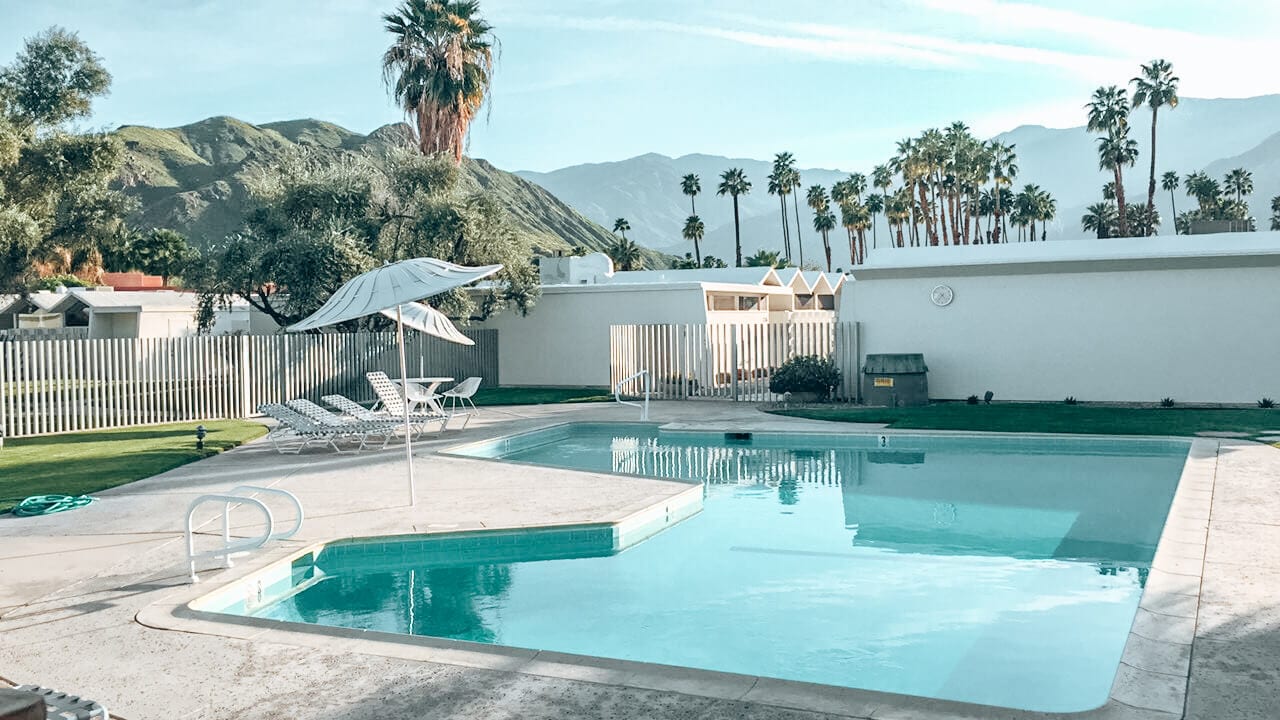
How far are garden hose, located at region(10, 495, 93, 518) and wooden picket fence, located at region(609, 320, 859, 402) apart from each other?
13207 mm

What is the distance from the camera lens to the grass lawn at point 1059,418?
14391 millimetres

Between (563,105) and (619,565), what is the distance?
28.7 meters

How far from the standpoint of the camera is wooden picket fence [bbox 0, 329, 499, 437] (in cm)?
1558

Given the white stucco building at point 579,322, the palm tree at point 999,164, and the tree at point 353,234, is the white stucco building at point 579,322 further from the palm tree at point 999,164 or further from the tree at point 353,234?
the palm tree at point 999,164

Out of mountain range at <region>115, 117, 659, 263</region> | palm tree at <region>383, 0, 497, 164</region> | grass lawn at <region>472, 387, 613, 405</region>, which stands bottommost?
grass lawn at <region>472, 387, 613, 405</region>

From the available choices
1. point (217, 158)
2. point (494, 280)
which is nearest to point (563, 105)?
point (494, 280)

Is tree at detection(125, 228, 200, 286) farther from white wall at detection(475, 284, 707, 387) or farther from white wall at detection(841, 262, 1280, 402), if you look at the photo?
white wall at detection(841, 262, 1280, 402)

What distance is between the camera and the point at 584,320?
24844 mm

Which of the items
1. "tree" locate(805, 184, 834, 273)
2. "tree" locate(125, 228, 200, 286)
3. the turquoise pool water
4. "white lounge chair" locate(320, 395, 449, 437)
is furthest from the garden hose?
"tree" locate(805, 184, 834, 273)

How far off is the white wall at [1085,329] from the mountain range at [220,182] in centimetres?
10601

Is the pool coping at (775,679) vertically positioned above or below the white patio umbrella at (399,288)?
below

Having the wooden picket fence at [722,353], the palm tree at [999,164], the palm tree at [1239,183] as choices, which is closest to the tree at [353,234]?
the wooden picket fence at [722,353]

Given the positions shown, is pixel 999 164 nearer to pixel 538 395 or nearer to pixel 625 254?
pixel 625 254

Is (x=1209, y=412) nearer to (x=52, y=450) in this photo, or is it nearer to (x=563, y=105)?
(x=52, y=450)
